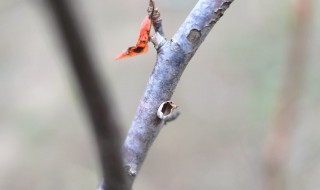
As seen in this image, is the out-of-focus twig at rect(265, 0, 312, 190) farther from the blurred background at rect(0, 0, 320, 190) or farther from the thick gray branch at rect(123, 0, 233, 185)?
the blurred background at rect(0, 0, 320, 190)

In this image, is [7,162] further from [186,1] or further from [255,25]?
[255,25]

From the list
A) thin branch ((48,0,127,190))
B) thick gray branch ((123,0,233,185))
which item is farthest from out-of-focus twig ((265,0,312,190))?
thin branch ((48,0,127,190))

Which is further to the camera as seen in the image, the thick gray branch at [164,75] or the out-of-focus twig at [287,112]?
the out-of-focus twig at [287,112]

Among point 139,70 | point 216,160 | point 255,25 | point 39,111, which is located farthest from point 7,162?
point 255,25

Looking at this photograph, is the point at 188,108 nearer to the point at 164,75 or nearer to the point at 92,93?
the point at 164,75

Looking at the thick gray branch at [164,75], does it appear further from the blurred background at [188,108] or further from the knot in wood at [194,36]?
the blurred background at [188,108]

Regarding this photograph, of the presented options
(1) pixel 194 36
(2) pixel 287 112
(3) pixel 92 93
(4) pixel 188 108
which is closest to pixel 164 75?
(1) pixel 194 36

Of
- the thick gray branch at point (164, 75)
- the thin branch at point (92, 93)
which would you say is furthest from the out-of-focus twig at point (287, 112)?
the thin branch at point (92, 93)

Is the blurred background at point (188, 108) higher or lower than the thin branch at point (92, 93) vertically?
lower
